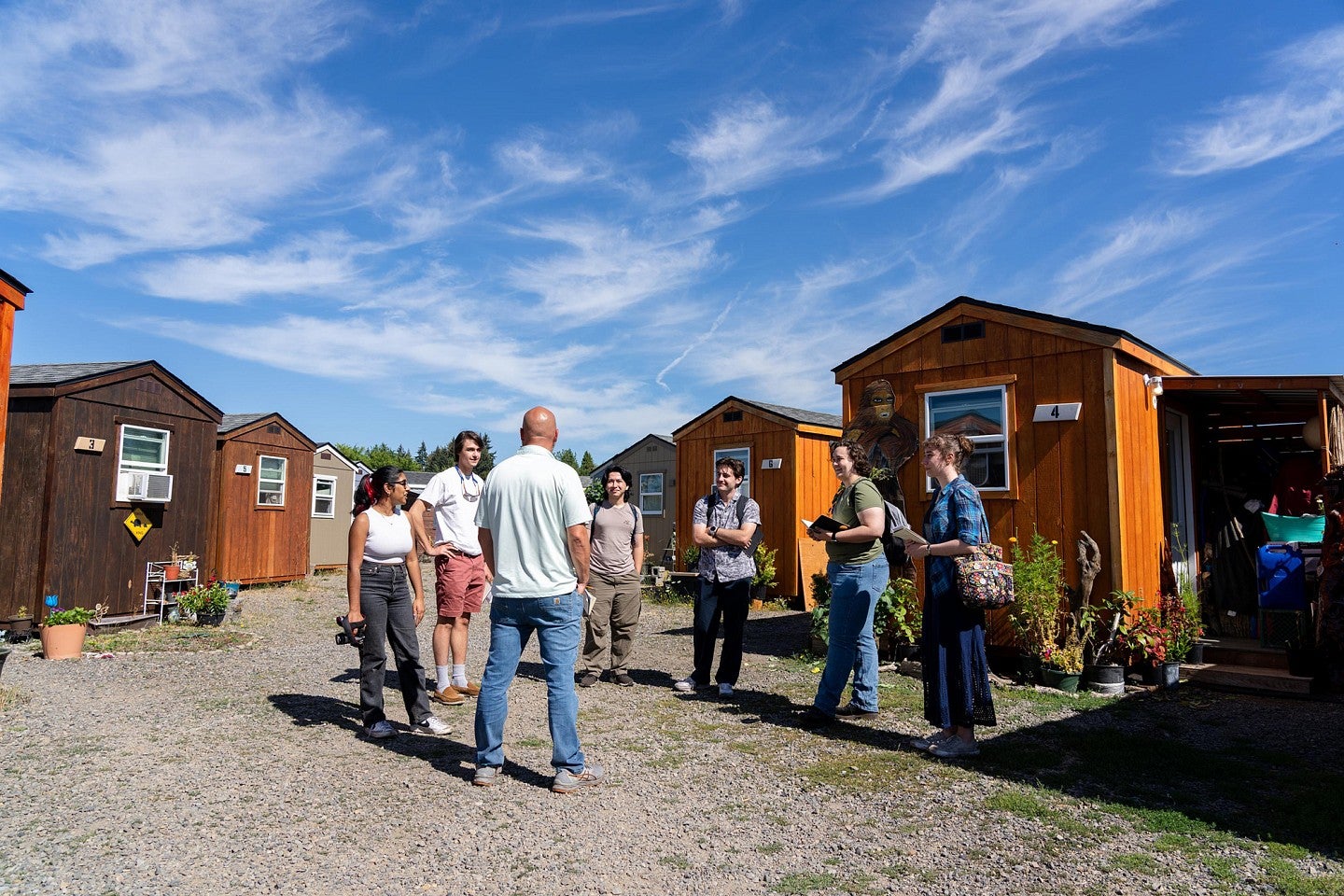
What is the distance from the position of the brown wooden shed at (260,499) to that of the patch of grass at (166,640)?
473 centimetres

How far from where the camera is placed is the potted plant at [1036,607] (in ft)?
22.3

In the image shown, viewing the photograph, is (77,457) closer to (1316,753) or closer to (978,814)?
(978,814)

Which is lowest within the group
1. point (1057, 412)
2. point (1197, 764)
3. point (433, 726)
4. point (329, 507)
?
point (1197, 764)

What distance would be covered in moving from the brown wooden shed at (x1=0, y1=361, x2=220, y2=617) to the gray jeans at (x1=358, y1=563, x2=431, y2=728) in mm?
6890

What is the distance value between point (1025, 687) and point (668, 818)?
13.7 feet

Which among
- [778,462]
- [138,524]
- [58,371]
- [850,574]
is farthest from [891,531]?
[58,371]

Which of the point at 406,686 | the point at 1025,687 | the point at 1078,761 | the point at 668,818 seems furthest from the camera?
the point at 1025,687

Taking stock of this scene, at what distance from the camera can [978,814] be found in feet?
12.1

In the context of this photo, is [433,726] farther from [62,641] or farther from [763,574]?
[763,574]

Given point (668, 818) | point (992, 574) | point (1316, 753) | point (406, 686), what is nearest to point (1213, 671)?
point (1316, 753)

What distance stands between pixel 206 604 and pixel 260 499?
5.68 metres

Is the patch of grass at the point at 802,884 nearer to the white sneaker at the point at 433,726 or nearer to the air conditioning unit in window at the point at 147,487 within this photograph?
the white sneaker at the point at 433,726

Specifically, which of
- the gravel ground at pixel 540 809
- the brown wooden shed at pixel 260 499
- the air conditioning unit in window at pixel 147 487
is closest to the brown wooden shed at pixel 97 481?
the air conditioning unit in window at pixel 147 487

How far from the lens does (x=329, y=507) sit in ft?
60.6
